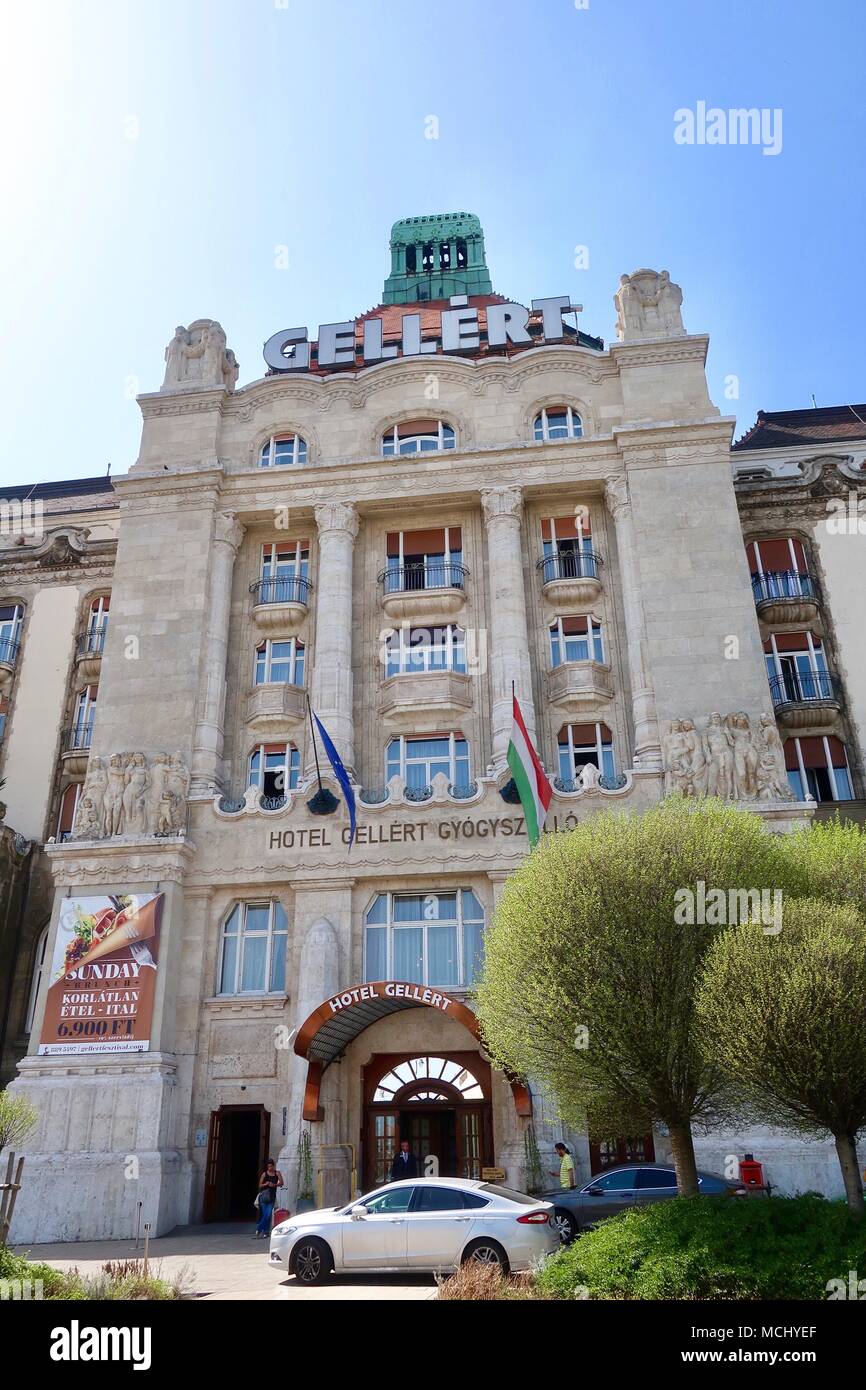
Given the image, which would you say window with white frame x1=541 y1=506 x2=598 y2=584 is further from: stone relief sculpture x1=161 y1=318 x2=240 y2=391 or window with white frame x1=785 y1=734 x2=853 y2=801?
stone relief sculpture x1=161 y1=318 x2=240 y2=391

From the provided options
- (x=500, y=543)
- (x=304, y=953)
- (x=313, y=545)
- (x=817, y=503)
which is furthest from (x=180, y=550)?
(x=817, y=503)

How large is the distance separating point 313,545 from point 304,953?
618 inches

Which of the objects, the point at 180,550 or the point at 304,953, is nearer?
the point at 304,953

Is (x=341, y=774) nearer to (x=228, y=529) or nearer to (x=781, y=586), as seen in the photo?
(x=228, y=529)

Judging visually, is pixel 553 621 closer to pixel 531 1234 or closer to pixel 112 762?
pixel 112 762

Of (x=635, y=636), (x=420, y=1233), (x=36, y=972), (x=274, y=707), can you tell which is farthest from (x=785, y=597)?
(x=36, y=972)

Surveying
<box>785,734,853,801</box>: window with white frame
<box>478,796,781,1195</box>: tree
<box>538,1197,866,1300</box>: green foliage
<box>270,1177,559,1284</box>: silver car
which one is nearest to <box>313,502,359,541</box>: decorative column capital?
<box>785,734,853,801</box>: window with white frame

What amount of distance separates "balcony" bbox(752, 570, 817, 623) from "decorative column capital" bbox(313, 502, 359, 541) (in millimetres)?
15058

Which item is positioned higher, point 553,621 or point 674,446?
point 674,446

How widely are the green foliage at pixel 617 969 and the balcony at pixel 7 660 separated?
28.8 metres

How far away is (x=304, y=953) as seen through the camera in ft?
95.7

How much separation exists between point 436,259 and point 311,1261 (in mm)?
59766

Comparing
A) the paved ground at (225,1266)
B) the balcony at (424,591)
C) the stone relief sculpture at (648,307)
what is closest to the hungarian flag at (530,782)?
the balcony at (424,591)

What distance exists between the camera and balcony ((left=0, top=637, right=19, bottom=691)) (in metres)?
41.2
